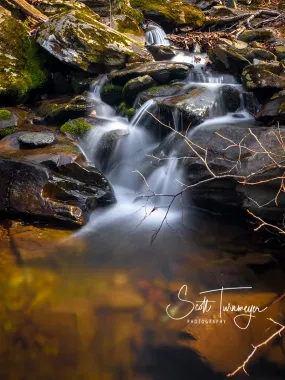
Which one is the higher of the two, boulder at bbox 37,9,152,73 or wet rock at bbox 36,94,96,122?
boulder at bbox 37,9,152,73

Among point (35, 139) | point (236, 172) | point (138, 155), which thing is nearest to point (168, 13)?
point (138, 155)

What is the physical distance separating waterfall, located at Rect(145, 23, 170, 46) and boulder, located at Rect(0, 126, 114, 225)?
761 centimetres

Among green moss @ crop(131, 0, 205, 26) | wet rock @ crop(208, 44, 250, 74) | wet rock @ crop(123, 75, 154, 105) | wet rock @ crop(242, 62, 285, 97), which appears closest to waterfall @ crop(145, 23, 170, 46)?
green moss @ crop(131, 0, 205, 26)

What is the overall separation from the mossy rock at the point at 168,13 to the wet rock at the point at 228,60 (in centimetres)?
583

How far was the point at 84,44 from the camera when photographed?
8.36 metres

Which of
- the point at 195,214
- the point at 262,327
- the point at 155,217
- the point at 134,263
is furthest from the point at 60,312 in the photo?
the point at 195,214

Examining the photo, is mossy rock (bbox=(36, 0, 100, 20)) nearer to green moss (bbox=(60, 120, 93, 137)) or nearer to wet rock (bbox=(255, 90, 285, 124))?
green moss (bbox=(60, 120, 93, 137))

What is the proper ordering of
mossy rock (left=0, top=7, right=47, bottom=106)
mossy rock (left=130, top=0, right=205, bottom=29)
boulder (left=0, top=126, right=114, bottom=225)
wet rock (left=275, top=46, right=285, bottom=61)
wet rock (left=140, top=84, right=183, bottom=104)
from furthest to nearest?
mossy rock (left=130, top=0, right=205, bottom=29), wet rock (left=275, top=46, right=285, bottom=61), mossy rock (left=0, top=7, right=47, bottom=106), wet rock (left=140, top=84, right=183, bottom=104), boulder (left=0, top=126, right=114, bottom=225)

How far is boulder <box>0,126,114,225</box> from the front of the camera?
4922mm

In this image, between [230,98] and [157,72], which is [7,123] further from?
[230,98]

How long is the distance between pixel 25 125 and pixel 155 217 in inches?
149

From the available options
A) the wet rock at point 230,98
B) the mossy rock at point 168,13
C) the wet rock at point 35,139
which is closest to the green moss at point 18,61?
the wet rock at point 35,139

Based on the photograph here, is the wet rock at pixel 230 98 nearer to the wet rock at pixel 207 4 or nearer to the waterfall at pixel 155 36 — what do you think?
the waterfall at pixel 155 36

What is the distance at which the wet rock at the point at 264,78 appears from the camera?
623 cm
